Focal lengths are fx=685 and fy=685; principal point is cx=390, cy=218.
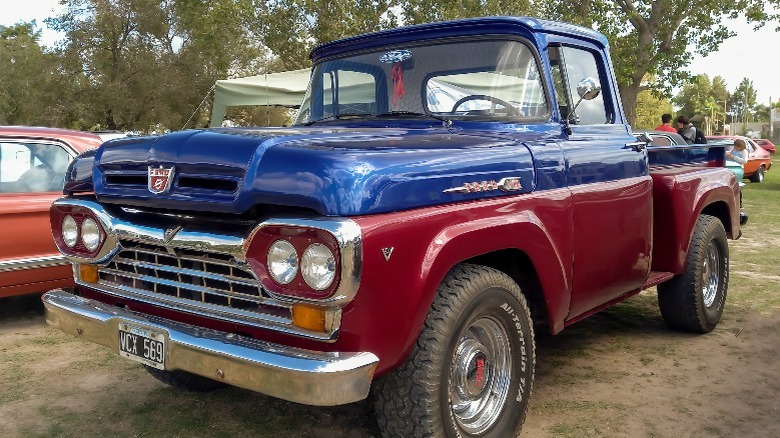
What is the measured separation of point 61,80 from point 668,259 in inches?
1017

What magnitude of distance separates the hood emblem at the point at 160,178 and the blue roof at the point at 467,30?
176cm

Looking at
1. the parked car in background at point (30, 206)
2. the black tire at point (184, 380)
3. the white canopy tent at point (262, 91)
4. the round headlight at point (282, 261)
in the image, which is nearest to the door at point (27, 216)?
the parked car in background at point (30, 206)

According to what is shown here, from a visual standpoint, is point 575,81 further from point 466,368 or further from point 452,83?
point 466,368

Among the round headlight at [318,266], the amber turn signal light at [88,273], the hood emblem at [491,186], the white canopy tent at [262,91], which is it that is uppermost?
the white canopy tent at [262,91]

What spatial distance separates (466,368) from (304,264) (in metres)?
0.94

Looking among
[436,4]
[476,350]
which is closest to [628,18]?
[436,4]

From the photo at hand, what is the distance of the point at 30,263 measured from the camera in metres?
5.18

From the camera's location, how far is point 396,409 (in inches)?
102

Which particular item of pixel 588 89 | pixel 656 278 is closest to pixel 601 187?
pixel 588 89

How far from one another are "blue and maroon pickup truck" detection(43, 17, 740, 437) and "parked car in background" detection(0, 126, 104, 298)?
217 cm

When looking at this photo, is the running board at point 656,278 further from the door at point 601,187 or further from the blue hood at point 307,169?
the blue hood at point 307,169

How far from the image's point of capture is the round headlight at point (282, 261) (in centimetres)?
234

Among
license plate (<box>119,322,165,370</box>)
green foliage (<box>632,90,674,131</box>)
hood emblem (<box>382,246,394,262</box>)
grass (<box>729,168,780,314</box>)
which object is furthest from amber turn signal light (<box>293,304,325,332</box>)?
green foliage (<box>632,90,674,131</box>)

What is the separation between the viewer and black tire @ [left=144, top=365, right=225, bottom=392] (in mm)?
3721
